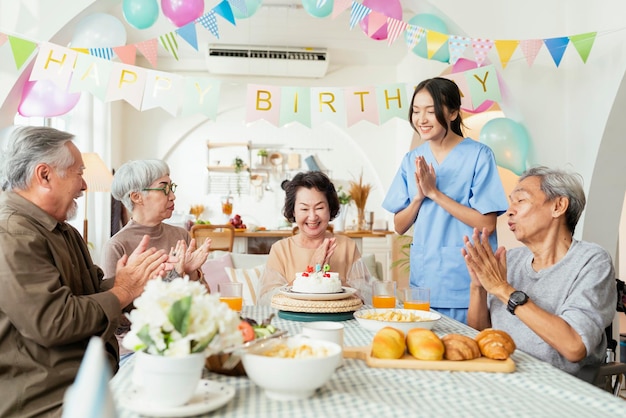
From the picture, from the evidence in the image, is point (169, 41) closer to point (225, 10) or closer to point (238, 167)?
point (225, 10)

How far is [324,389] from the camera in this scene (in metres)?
1.08

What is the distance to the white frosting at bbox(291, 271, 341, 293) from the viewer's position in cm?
181

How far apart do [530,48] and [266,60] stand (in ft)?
12.5

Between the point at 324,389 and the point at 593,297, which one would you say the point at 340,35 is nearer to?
the point at 593,297

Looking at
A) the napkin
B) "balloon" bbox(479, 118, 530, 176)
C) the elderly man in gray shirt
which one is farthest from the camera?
"balloon" bbox(479, 118, 530, 176)

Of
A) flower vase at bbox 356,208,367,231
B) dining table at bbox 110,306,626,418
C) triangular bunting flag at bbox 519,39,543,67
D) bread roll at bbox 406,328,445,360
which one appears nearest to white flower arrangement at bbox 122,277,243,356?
dining table at bbox 110,306,626,418

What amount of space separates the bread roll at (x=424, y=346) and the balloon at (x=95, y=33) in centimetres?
292

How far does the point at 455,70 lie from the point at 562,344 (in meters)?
2.74

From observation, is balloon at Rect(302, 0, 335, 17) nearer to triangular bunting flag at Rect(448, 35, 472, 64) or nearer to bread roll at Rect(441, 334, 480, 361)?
triangular bunting flag at Rect(448, 35, 472, 64)

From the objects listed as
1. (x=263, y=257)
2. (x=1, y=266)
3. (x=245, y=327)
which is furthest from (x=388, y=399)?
(x=263, y=257)

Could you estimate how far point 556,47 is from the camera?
331cm

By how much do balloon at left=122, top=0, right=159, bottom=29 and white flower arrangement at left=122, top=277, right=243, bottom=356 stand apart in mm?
2993

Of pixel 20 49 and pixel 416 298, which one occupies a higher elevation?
pixel 20 49

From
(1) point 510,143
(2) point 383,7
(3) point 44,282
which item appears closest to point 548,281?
(3) point 44,282
